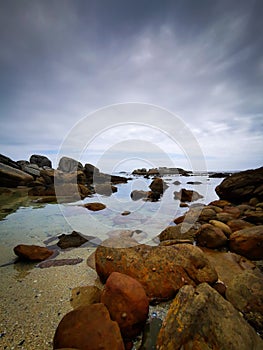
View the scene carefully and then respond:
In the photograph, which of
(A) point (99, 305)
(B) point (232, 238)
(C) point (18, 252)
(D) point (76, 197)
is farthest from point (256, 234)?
(D) point (76, 197)

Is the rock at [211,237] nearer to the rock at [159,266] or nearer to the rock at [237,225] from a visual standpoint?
the rock at [237,225]

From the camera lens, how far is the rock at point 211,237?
4309mm

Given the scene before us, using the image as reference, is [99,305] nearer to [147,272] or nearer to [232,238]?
[147,272]

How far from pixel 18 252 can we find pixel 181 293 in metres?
3.24

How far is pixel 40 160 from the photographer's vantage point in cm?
3747

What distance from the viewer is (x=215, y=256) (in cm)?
394

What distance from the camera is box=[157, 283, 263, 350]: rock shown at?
4.90 ft

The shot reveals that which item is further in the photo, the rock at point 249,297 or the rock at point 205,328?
the rock at point 249,297

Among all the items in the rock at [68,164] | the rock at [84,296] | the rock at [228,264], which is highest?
the rock at [68,164]

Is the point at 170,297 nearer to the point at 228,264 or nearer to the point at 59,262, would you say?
the point at 228,264

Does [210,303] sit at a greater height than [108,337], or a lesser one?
greater

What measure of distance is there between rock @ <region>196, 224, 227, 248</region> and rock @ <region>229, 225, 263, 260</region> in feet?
0.74

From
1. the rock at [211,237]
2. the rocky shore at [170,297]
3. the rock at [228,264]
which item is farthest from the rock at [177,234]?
the rock at [228,264]

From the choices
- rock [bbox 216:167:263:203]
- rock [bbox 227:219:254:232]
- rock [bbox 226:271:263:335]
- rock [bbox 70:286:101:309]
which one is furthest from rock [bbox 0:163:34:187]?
rock [bbox 226:271:263:335]
